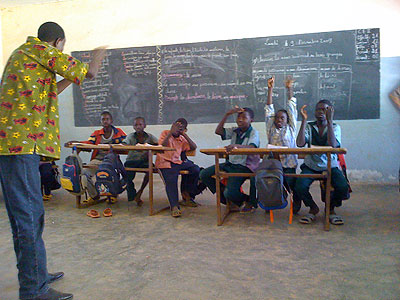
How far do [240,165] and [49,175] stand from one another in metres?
2.49

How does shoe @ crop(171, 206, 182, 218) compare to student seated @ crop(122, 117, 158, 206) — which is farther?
student seated @ crop(122, 117, 158, 206)

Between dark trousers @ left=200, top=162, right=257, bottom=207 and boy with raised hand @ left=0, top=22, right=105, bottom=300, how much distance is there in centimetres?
204

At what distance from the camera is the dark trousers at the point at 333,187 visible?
326 cm

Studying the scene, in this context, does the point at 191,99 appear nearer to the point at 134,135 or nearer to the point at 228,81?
the point at 228,81

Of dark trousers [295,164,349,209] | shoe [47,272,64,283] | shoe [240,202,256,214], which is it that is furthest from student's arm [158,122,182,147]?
shoe [47,272,64,283]

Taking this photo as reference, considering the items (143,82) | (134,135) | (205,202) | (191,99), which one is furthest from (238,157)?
(143,82)

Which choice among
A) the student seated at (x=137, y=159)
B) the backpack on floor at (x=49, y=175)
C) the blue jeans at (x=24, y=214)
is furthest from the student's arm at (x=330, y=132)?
the backpack on floor at (x=49, y=175)

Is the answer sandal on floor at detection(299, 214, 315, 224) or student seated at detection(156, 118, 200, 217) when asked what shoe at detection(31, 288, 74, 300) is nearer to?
student seated at detection(156, 118, 200, 217)

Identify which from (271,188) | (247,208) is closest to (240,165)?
(247,208)

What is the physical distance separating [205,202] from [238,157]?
1006 mm

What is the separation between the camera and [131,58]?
6.18 meters

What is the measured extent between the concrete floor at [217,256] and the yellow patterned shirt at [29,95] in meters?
0.86

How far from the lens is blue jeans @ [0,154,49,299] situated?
174 centimetres

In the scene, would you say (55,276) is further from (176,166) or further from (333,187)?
(333,187)
